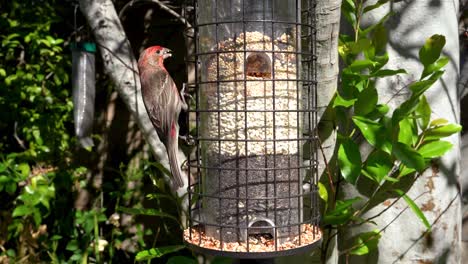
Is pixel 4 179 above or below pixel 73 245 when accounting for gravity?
above

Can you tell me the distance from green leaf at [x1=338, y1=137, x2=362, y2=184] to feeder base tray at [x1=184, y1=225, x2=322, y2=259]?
255mm

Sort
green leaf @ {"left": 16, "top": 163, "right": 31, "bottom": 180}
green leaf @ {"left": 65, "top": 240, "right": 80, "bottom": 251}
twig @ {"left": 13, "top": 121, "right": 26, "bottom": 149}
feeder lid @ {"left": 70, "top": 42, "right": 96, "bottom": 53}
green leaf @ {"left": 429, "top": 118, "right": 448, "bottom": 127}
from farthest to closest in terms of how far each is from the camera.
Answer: twig @ {"left": 13, "top": 121, "right": 26, "bottom": 149} → green leaf @ {"left": 65, "top": 240, "right": 80, "bottom": 251} → green leaf @ {"left": 16, "top": 163, "right": 31, "bottom": 180} → feeder lid @ {"left": 70, "top": 42, "right": 96, "bottom": 53} → green leaf @ {"left": 429, "top": 118, "right": 448, "bottom": 127}

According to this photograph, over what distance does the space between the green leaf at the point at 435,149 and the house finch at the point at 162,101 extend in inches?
44.3

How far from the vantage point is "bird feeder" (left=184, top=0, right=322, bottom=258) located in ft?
6.66

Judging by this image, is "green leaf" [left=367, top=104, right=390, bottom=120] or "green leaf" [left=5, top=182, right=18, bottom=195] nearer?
"green leaf" [left=367, top=104, right=390, bottom=120]

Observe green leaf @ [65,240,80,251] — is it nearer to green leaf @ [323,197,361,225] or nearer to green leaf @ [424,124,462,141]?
green leaf @ [323,197,361,225]

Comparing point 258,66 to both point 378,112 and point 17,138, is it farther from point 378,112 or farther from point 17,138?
point 17,138

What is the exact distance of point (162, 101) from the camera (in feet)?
8.96

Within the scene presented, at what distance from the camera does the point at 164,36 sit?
437 cm

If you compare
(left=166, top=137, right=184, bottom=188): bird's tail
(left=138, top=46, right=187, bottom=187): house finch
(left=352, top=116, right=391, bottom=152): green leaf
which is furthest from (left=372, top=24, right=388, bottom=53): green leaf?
(left=166, top=137, right=184, bottom=188): bird's tail

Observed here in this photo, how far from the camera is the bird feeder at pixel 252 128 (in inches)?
80.0

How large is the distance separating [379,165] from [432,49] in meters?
0.54

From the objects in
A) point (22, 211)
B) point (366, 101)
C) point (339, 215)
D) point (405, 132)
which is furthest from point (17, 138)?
point (405, 132)

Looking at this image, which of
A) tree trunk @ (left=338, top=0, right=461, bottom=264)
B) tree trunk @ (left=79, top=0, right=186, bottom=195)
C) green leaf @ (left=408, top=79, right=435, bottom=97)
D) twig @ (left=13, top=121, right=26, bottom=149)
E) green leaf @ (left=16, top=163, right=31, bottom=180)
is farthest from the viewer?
twig @ (left=13, top=121, right=26, bottom=149)
